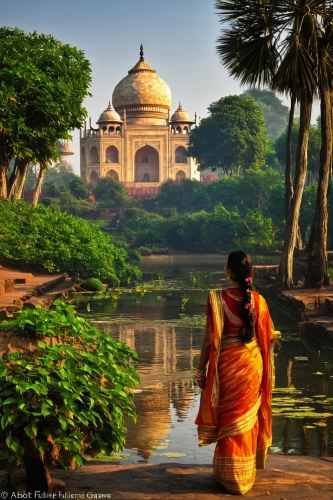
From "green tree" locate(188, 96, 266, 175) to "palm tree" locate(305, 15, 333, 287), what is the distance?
48070mm

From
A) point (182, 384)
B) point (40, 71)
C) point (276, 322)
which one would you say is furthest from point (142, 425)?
point (40, 71)

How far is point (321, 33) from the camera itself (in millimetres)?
18172

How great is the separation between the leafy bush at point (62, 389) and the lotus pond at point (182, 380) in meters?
1.06

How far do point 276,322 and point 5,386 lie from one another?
11.5 m

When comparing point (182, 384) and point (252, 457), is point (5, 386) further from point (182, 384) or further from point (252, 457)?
point (182, 384)

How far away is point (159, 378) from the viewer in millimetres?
10336

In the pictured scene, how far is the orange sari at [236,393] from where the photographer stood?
5.52 metres

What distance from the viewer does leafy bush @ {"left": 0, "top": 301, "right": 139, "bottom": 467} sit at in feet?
17.2

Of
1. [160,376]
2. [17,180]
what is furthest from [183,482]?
[17,180]

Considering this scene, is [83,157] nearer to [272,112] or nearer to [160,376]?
[272,112]

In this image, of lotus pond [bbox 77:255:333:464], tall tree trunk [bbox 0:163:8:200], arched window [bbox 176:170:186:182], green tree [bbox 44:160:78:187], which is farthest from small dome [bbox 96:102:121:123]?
lotus pond [bbox 77:255:333:464]

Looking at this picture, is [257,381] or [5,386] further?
[257,381]

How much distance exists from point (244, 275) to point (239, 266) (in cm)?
6

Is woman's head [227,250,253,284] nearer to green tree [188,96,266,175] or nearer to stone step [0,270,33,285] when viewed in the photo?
stone step [0,270,33,285]
